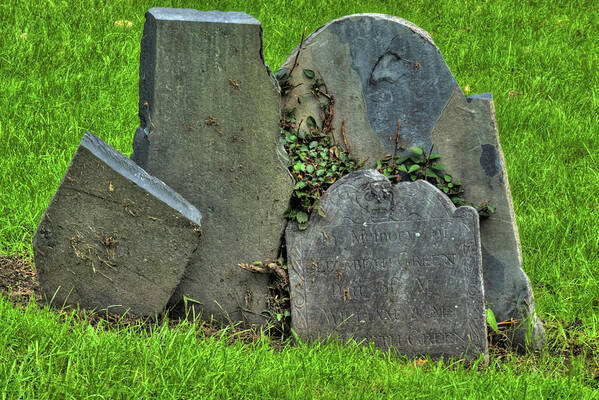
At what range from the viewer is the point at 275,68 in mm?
6270

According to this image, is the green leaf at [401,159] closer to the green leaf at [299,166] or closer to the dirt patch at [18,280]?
the green leaf at [299,166]

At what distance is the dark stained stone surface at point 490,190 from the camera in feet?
12.3

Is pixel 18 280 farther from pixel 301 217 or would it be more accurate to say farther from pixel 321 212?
pixel 321 212

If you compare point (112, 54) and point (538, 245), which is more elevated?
point (112, 54)

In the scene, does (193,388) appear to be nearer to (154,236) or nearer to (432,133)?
(154,236)

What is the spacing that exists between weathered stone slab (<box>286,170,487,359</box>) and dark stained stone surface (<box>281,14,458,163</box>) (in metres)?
0.31

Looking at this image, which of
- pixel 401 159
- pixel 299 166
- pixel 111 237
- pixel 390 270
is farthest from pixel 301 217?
pixel 111 237

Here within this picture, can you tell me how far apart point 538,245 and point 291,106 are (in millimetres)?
1902

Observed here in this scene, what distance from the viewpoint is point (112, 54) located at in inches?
250

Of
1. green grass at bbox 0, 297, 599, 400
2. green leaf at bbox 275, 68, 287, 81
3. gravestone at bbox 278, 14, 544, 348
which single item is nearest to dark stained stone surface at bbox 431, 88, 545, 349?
gravestone at bbox 278, 14, 544, 348

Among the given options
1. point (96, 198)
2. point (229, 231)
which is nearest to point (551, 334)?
point (229, 231)

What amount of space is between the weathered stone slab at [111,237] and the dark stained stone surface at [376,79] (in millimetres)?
937

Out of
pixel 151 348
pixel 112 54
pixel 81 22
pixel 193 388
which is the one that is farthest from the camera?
pixel 81 22

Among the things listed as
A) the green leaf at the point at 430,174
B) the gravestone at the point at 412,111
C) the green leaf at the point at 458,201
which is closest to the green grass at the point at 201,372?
the gravestone at the point at 412,111
